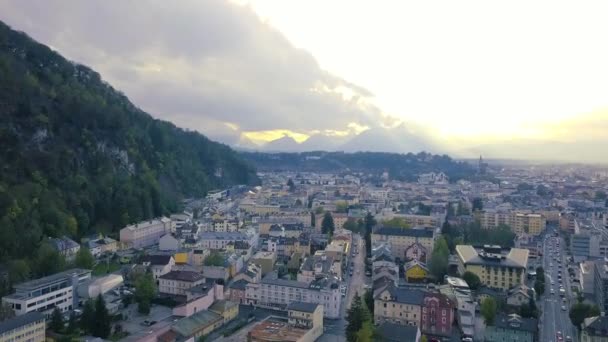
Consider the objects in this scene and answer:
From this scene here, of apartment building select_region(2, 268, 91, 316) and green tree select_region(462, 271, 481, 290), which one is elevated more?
apartment building select_region(2, 268, 91, 316)

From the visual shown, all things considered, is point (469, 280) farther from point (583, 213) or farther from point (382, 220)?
point (583, 213)

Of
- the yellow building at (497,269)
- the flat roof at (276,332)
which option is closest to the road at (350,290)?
the flat roof at (276,332)

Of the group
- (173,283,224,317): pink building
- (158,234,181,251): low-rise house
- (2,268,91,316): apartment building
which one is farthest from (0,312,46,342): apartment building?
(158,234,181,251): low-rise house

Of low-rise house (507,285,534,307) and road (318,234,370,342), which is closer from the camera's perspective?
road (318,234,370,342)

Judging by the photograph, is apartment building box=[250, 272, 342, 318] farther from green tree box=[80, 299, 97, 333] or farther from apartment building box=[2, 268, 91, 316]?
apartment building box=[2, 268, 91, 316]

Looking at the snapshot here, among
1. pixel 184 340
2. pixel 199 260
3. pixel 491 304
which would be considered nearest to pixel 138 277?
pixel 199 260

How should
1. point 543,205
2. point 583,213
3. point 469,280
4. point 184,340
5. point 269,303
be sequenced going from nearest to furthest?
1. point 184,340
2. point 269,303
3. point 469,280
4. point 583,213
5. point 543,205

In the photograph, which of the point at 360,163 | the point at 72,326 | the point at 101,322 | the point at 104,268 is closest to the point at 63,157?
the point at 104,268
